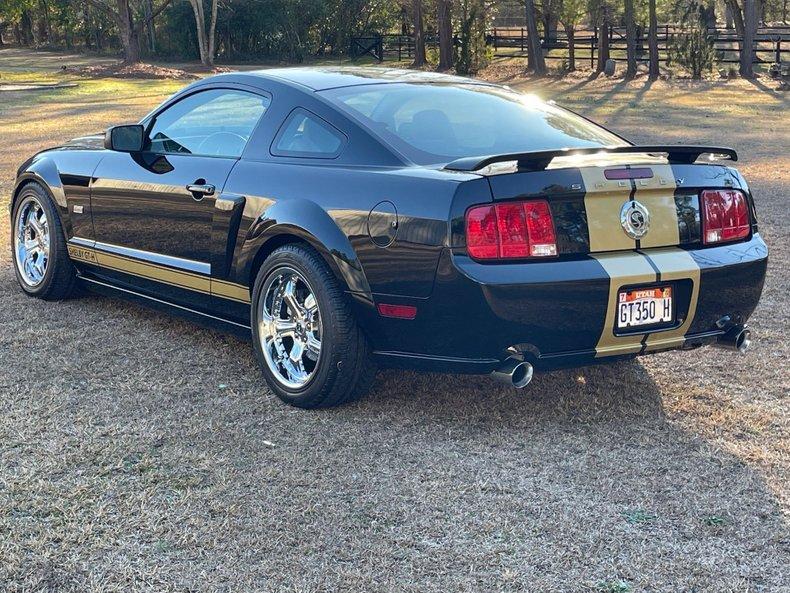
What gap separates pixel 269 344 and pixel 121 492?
1249 mm

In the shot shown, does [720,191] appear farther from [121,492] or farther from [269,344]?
[121,492]

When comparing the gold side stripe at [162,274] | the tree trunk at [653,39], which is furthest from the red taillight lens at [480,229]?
the tree trunk at [653,39]

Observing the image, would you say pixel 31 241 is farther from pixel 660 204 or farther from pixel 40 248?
pixel 660 204

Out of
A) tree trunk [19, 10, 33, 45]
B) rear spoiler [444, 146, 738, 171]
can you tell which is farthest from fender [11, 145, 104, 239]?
tree trunk [19, 10, 33, 45]

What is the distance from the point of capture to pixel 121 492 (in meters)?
3.84

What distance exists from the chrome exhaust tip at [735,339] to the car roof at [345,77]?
186cm

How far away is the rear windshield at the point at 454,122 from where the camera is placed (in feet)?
15.7

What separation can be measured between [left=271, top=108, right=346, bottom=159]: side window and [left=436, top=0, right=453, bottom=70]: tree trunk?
36096 mm

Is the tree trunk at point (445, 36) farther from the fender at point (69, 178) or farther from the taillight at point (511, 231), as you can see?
the taillight at point (511, 231)

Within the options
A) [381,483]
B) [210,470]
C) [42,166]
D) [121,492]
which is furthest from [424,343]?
[42,166]

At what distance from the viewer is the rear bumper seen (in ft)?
13.6

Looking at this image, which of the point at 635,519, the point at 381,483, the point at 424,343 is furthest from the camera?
the point at 424,343

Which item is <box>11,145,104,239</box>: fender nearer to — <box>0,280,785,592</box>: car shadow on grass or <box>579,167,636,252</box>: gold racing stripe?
<box>0,280,785,592</box>: car shadow on grass

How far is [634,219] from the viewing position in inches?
172
